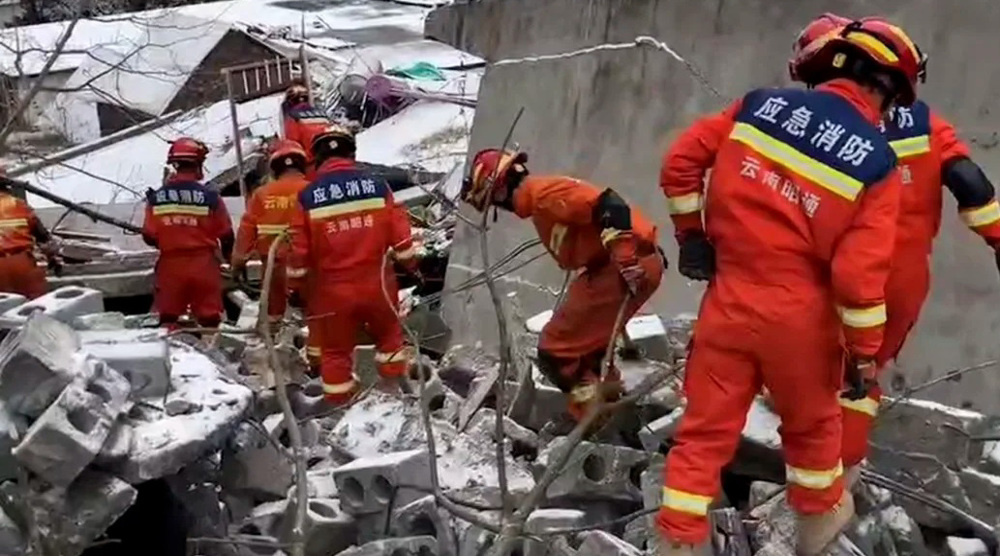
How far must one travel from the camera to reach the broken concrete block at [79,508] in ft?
12.4

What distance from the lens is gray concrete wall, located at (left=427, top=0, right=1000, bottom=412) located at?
5242mm

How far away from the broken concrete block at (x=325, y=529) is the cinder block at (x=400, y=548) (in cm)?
39

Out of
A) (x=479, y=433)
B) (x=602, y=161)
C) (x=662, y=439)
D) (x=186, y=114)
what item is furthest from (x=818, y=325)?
(x=186, y=114)

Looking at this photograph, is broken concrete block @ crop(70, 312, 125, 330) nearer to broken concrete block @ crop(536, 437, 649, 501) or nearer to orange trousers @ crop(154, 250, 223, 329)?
broken concrete block @ crop(536, 437, 649, 501)

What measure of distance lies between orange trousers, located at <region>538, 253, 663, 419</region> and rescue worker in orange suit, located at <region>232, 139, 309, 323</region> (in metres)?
2.52

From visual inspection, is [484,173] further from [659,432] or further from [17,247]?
[17,247]

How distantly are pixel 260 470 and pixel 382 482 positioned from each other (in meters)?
0.53

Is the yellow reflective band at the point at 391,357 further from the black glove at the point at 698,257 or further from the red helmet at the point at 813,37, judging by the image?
the red helmet at the point at 813,37

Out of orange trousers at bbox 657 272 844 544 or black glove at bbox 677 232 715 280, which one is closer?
orange trousers at bbox 657 272 844 544

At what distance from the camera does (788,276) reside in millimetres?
3605

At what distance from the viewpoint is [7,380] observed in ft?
13.0

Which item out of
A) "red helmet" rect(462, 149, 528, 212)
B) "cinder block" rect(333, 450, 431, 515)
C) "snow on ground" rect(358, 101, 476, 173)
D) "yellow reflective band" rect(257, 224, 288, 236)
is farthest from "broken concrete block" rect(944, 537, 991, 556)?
→ "snow on ground" rect(358, 101, 476, 173)

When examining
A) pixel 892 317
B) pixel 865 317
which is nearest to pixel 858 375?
pixel 865 317

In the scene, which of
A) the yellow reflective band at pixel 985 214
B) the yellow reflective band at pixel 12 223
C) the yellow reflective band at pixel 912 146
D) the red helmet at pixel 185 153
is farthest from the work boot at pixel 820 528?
the yellow reflective band at pixel 12 223
